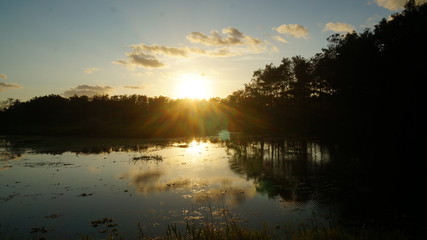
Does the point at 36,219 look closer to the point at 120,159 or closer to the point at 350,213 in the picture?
the point at 350,213

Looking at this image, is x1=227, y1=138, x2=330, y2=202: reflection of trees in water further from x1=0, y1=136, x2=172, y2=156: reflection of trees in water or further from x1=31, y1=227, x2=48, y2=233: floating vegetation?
x1=0, y1=136, x2=172, y2=156: reflection of trees in water

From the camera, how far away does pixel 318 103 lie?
79.3 meters

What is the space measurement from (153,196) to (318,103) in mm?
68746

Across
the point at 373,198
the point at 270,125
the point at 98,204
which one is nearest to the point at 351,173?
the point at 373,198

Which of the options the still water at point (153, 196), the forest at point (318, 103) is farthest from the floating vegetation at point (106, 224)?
the forest at point (318, 103)

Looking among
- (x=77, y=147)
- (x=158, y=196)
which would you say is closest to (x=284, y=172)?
(x=158, y=196)

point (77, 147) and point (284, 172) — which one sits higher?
point (77, 147)

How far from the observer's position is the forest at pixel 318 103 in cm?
4200

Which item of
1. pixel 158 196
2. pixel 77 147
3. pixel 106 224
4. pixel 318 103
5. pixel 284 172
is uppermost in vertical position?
pixel 318 103

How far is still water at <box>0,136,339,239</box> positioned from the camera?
553 inches

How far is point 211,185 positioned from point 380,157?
21.7m

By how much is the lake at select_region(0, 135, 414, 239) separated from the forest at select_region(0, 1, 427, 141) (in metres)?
21.0

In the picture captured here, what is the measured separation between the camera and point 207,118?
373 ft

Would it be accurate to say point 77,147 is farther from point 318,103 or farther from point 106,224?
point 318,103
